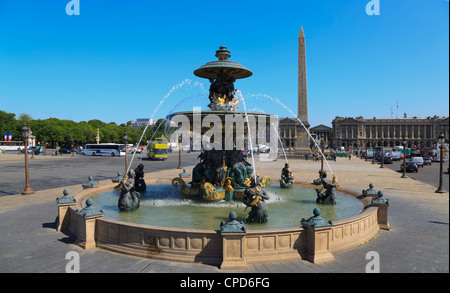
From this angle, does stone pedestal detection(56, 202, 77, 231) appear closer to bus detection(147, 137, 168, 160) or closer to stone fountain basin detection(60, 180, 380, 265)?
stone fountain basin detection(60, 180, 380, 265)

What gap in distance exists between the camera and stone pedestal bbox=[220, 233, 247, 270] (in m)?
5.88

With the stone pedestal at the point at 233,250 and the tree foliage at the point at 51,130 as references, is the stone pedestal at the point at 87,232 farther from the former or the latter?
the tree foliage at the point at 51,130

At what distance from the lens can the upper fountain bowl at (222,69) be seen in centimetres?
1140

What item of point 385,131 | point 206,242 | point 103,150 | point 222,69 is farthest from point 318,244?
point 385,131

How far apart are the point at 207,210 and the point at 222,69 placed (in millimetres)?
5533

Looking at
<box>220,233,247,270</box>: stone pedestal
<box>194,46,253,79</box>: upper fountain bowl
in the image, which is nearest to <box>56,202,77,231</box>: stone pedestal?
<box>220,233,247,270</box>: stone pedestal

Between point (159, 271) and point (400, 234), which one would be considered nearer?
point (159, 271)

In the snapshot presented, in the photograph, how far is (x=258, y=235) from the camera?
20.2 ft

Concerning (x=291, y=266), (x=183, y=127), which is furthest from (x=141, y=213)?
(x=291, y=266)

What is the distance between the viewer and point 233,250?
5945 mm

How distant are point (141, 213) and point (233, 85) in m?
6.11

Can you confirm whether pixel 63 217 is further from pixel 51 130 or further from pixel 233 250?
pixel 51 130

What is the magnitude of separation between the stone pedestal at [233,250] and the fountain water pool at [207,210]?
1615 mm
